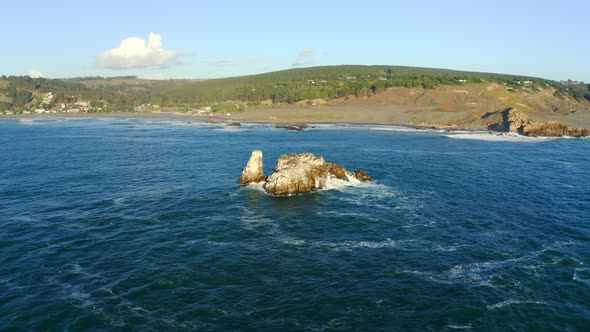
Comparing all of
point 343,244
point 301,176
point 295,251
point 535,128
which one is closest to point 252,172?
point 301,176

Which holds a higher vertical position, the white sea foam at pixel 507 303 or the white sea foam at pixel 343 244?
the white sea foam at pixel 343 244

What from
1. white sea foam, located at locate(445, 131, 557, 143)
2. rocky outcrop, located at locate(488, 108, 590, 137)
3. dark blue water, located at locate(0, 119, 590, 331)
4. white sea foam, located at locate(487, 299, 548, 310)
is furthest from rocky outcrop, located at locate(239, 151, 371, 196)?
rocky outcrop, located at locate(488, 108, 590, 137)

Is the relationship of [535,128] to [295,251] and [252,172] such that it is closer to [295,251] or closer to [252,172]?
[252,172]

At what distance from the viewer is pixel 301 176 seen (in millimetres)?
70312

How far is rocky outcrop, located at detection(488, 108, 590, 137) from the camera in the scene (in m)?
151

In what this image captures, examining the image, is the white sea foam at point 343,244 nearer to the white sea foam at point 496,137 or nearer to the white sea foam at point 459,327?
the white sea foam at point 459,327

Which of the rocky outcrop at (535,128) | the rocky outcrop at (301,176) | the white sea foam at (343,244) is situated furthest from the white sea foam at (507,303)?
the rocky outcrop at (535,128)

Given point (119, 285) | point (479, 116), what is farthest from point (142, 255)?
point (479, 116)

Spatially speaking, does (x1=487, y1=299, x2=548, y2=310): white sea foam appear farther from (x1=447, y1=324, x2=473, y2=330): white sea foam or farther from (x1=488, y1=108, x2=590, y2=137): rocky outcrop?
(x1=488, y1=108, x2=590, y2=137): rocky outcrop

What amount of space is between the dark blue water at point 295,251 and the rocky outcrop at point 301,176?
2726 millimetres

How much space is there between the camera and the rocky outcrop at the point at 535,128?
15061 cm

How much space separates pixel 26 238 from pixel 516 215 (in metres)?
63.9

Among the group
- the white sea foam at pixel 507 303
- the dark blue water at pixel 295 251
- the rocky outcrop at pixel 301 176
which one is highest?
the rocky outcrop at pixel 301 176

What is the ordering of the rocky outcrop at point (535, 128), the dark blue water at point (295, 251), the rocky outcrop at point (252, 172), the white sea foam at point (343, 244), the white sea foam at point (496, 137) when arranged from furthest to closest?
the rocky outcrop at point (535, 128) → the white sea foam at point (496, 137) → the rocky outcrop at point (252, 172) → the white sea foam at point (343, 244) → the dark blue water at point (295, 251)
